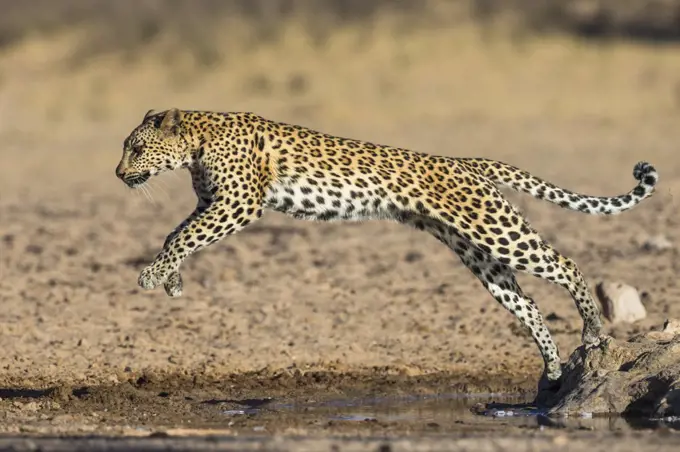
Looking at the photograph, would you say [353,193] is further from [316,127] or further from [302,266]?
[316,127]

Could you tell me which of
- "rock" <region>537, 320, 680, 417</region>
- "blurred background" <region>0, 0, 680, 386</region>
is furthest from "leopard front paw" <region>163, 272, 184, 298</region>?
"rock" <region>537, 320, 680, 417</region>

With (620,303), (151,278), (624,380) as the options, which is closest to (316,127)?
(620,303)

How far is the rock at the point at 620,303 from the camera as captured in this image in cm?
1298

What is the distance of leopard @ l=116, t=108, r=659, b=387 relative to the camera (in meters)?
10.6

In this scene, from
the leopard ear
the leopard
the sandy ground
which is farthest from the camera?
the sandy ground

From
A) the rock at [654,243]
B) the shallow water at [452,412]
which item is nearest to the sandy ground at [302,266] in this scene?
the rock at [654,243]

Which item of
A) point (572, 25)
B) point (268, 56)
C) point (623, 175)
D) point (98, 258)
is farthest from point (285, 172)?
point (572, 25)

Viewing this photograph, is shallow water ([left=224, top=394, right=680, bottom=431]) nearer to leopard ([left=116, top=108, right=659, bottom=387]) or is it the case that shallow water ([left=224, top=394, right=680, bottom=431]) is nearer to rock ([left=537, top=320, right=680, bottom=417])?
rock ([left=537, top=320, right=680, bottom=417])

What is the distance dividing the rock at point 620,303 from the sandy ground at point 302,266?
172mm

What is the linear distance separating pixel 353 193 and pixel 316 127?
15.5 metres

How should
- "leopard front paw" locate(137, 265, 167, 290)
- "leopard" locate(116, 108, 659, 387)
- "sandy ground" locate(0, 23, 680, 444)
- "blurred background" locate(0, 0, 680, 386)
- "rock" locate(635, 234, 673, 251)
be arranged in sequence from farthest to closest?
"rock" locate(635, 234, 673, 251) < "blurred background" locate(0, 0, 680, 386) < "sandy ground" locate(0, 23, 680, 444) < "leopard" locate(116, 108, 659, 387) < "leopard front paw" locate(137, 265, 167, 290)

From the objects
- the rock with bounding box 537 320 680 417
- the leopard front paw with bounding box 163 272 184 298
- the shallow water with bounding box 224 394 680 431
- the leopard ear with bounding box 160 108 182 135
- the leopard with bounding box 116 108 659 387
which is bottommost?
the shallow water with bounding box 224 394 680 431

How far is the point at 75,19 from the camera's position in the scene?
34375mm

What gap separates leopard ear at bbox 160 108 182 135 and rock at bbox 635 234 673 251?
621 cm
